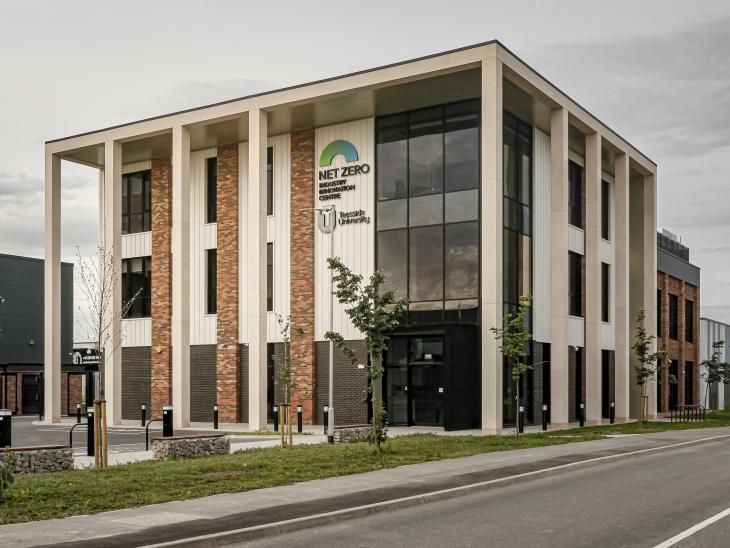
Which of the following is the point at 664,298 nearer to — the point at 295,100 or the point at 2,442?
the point at 295,100

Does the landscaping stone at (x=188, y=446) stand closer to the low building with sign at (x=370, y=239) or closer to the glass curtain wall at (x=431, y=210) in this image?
the low building with sign at (x=370, y=239)

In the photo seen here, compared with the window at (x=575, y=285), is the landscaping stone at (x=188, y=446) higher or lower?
lower

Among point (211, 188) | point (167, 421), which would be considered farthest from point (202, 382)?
point (167, 421)

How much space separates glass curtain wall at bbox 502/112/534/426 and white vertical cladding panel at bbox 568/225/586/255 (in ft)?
13.2

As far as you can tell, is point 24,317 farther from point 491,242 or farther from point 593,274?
point 491,242

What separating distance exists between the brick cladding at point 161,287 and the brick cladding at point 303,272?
22.5 ft

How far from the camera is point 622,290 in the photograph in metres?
42.4

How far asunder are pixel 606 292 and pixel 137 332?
856 inches

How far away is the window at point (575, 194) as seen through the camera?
39.7 metres

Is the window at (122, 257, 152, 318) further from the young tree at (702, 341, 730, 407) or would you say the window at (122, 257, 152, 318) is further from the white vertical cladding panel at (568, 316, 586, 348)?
the young tree at (702, 341, 730, 407)

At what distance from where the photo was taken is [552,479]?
17.2 metres

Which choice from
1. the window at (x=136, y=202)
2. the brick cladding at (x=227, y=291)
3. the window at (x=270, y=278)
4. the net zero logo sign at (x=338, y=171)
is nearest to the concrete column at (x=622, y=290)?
the net zero logo sign at (x=338, y=171)

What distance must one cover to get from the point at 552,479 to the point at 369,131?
20802 mm

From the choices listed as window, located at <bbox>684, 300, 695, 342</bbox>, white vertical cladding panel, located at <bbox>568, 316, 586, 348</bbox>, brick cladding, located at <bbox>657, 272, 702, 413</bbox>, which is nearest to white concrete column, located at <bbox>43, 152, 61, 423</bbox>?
white vertical cladding panel, located at <bbox>568, 316, 586, 348</bbox>
